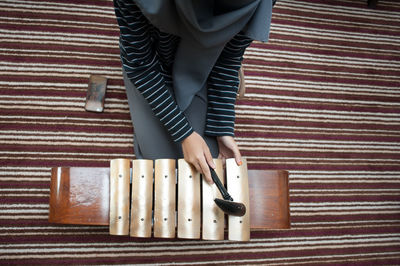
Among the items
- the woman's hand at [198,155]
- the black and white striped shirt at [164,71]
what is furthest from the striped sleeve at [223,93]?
the woman's hand at [198,155]

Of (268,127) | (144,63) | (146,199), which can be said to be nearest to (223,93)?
(144,63)

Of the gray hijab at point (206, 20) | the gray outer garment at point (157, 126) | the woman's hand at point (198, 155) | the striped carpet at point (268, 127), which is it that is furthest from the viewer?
the striped carpet at point (268, 127)

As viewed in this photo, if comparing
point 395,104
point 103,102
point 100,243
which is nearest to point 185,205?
point 100,243

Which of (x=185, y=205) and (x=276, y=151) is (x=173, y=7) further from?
(x=276, y=151)

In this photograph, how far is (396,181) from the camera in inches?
55.1

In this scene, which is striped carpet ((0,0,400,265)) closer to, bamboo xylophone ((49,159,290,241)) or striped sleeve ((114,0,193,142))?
bamboo xylophone ((49,159,290,241))

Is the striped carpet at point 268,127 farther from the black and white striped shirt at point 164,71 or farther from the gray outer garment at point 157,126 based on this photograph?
the black and white striped shirt at point 164,71

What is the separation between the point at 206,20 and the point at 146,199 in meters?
0.52

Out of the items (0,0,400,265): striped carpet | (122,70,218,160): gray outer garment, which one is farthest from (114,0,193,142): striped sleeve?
(0,0,400,265): striped carpet

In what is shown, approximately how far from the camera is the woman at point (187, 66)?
1.86 ft

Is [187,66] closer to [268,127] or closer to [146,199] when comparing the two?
[146,199]

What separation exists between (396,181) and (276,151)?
2.26 feet

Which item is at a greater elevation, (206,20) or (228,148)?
(206,20)

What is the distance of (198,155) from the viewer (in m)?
0.76
